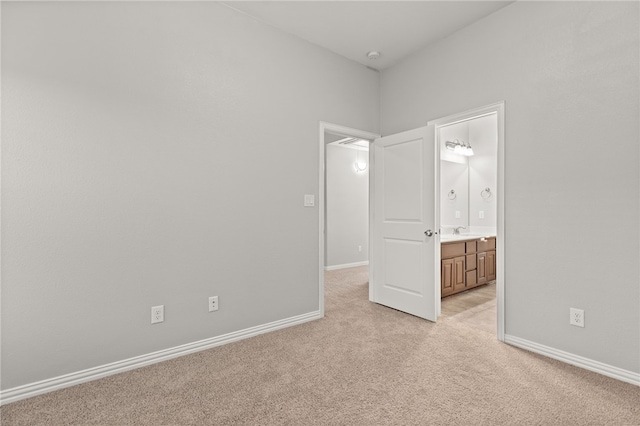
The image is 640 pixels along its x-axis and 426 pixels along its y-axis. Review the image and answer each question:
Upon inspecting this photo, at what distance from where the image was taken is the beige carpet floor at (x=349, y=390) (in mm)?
1663

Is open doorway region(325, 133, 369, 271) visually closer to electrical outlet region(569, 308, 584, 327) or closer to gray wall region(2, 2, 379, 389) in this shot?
gray wall region(2, 2, 379, 389)

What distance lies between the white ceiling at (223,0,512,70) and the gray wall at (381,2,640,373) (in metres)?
0.25

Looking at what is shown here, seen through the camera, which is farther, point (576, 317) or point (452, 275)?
point (452, 275)

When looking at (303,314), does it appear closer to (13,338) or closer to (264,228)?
(264,228)

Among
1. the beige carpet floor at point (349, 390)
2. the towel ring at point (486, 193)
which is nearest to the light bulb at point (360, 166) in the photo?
the towel ring at point (486, 193)

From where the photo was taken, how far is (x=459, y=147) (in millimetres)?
5098

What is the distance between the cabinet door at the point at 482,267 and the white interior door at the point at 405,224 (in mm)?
1762

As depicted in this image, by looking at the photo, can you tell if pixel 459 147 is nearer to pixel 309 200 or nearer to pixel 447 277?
pixel 447 277

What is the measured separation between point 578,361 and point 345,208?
15.4 ft

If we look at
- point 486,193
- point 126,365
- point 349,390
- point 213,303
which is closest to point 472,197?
point 486,193

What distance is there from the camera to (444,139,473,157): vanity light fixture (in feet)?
16.3

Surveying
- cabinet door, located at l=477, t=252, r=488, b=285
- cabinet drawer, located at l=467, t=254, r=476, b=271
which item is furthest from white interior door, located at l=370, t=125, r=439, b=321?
cabinet door, located at l=477, t=252, r=488, b=285

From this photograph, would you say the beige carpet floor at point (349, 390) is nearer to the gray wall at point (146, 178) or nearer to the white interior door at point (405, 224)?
the gray wall at point (146, 178)

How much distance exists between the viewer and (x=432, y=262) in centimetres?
311
